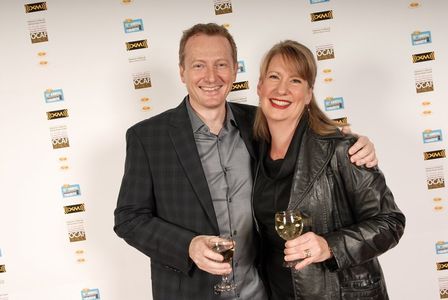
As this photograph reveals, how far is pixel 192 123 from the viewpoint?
7.38 feet

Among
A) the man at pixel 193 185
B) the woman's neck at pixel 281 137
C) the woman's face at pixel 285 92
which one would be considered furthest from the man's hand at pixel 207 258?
the woman's face at pixel 285 92

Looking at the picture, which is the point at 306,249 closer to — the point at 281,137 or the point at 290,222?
the point at 290,222

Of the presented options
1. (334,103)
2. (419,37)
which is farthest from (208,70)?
(419,37)

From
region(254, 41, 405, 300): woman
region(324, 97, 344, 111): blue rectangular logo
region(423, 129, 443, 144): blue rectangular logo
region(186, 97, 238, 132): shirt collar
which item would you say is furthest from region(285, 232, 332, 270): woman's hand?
region(423, 129, 443, 144): blue rectangular logo

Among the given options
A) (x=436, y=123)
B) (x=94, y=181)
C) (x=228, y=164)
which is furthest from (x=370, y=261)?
(x=94, y=181)

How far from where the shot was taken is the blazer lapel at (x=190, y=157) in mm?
2055

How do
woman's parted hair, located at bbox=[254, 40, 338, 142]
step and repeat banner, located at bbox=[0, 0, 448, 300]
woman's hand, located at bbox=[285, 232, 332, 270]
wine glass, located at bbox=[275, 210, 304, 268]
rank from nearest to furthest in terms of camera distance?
woman's hand, located at bbox=[285, 232, 332, 270] → wine glass, located at bbox=[275, 210, 304, 268] → woman's parted hair, located at bbox=[254, 40, 338, 142] → step and repeat banner, located at bbox=[0, 0, 448, 300]

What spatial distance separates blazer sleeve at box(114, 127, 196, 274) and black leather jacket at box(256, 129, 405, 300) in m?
0.46

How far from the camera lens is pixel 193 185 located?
2076 mm

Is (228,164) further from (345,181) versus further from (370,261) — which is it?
(370,261)

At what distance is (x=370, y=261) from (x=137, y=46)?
7.16 ft

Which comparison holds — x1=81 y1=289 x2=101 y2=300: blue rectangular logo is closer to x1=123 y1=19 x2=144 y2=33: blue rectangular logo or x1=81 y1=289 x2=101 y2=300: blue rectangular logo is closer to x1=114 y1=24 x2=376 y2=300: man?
x1=114 y1=24 x2=376 y2=300: man

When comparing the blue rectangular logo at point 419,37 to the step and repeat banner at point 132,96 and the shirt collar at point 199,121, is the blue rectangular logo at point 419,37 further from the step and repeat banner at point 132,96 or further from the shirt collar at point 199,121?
the shirt collar at point 199,121

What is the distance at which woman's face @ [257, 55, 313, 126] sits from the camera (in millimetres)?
2102
